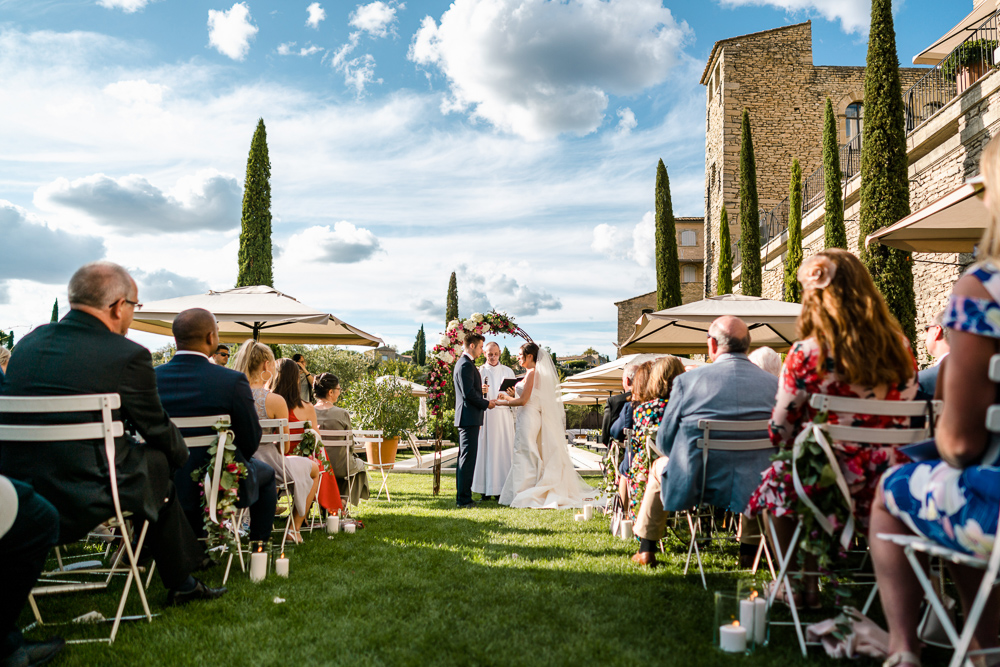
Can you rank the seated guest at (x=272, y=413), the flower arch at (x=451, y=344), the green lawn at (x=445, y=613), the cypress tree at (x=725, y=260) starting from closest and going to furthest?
1. the green lawn at (x=445, y=613)
2. the seated guest at (x=272, y=413)
3. the flower arch at (x=451, y=344)
4. the cypress tree at (x=725, y=260)

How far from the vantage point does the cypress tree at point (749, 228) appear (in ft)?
71.4

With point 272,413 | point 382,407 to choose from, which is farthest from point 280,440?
point 382,407

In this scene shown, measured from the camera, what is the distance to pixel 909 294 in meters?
12.2

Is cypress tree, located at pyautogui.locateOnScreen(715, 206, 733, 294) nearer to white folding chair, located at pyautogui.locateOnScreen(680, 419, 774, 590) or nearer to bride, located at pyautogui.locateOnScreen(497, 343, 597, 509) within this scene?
bride, located at pyautogui.locateOnScreen(497, 343, 597, 509)

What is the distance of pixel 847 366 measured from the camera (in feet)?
8.97

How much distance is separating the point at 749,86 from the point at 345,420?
27894 mm

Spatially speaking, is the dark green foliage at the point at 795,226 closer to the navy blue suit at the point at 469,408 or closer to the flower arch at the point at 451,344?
the flower arch at the point at 451,344

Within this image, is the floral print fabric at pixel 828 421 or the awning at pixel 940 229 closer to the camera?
the floral print fabric at pixel 828 421

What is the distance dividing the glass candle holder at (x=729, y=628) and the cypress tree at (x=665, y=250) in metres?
23.5

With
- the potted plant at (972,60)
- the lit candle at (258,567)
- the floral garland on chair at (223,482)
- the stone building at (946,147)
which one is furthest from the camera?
the potted plant at (972,60)

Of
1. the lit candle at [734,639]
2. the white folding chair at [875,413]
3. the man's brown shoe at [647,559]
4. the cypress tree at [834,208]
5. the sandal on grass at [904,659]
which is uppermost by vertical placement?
the cypress tree at [834,208]

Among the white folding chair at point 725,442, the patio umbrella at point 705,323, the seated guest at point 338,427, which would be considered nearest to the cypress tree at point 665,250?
the patio umbrella at point 705,323

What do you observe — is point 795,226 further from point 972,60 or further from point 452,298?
point 452,298

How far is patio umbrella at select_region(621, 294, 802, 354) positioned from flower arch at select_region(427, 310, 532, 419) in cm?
182
